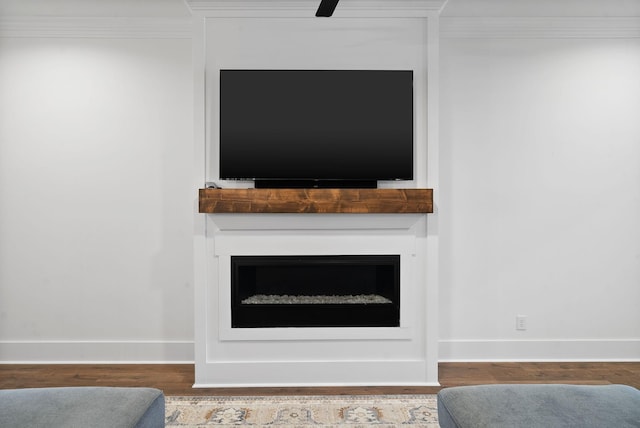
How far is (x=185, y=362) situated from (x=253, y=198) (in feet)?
4.81

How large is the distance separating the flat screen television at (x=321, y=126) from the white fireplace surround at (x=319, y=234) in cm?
9

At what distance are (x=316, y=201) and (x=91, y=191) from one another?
1798mm

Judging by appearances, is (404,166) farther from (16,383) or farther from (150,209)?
(16,383)

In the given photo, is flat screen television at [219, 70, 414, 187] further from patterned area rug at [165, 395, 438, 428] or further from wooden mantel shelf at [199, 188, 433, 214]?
patterned area rug at [165, 395, 438, 428]

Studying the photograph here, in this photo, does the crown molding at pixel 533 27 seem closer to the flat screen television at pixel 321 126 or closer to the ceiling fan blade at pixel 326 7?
the flat screen television at pixel 321 126

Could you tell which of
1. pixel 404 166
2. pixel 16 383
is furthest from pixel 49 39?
pixel 404 166

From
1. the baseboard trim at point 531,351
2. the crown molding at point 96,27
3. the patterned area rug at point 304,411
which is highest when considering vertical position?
the crown molding at point 96,27

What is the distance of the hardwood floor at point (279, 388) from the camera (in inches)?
122

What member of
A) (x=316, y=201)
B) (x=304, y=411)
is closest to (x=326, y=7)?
(x=316, y=201)

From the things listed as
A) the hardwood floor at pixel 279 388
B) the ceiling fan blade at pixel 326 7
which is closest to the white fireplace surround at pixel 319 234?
the hardwood floor at pixel 279 388

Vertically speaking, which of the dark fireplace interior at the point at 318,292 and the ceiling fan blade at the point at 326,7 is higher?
the ceiling fan blade at the point at 326,7

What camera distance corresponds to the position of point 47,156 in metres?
3.69

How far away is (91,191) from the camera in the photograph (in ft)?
12.1

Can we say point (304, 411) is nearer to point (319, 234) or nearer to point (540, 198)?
point (319, 234)
